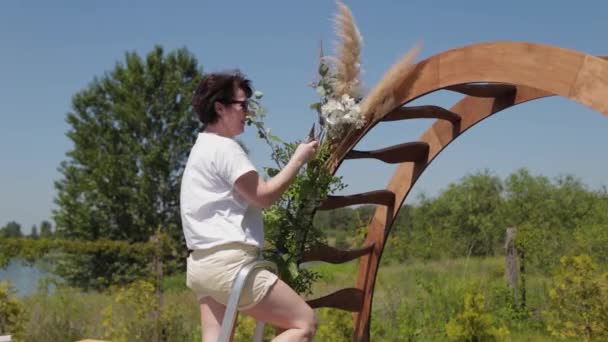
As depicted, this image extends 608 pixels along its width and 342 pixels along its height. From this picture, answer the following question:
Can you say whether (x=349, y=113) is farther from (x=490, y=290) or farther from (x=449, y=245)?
(x=449, y=245)

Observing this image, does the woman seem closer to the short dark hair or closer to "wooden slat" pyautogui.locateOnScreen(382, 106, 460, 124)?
the short dark hair

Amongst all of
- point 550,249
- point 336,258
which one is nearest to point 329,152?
point 336,258

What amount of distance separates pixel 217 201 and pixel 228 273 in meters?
0.26

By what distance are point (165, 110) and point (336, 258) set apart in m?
22.1

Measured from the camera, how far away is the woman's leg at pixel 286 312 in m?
2.64

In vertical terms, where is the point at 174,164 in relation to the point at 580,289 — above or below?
above

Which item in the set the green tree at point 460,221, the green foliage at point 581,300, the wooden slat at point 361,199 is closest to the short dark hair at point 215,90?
the wooden slat at point 361,199

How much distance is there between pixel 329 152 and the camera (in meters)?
3.50

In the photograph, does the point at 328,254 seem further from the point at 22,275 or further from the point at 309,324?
the point at 22,275

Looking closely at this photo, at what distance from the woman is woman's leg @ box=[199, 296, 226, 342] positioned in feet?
0.43

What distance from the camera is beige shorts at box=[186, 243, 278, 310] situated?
260 centimetres

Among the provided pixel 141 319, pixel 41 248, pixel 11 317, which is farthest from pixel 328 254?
pixel 41 248

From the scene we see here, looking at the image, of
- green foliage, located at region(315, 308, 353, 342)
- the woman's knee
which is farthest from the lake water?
the woman's knee

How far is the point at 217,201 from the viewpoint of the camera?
2.61 metres
